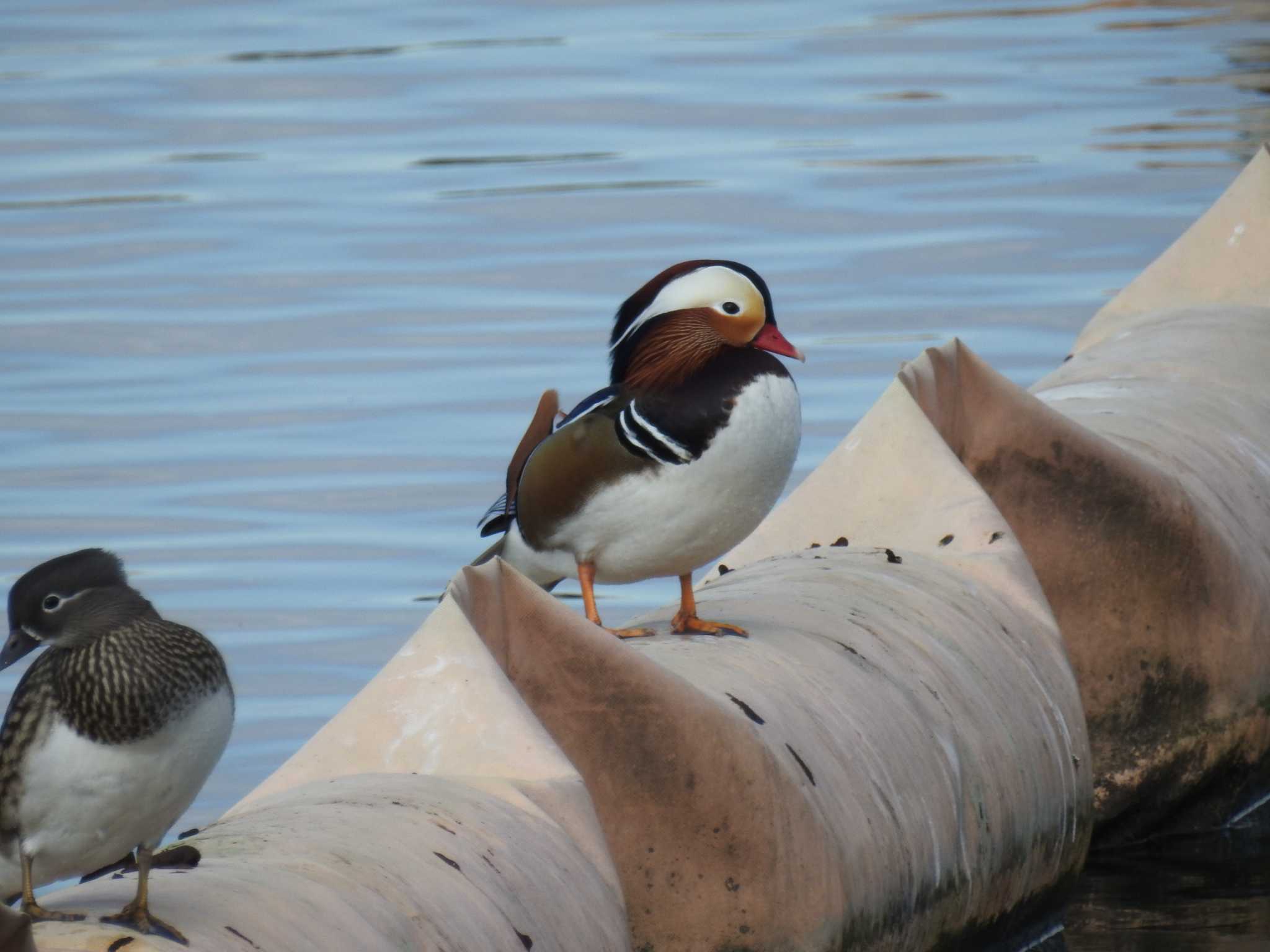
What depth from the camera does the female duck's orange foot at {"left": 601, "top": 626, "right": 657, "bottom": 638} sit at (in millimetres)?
4180

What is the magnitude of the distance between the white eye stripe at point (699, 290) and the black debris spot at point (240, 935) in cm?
175

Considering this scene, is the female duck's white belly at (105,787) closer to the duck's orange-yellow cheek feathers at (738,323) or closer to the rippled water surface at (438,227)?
the duck's orange-yellow cheek feathers at (738,323)

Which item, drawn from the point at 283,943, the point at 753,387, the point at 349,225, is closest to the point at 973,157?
the point at 349,225

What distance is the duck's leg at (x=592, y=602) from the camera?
420 cm

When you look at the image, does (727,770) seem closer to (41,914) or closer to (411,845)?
(411,845)

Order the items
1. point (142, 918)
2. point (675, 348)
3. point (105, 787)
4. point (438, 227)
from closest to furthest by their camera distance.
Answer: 1. point (142, 918)
2. point (105, 787)
3. point (675, 348)
4. point (438, 227)

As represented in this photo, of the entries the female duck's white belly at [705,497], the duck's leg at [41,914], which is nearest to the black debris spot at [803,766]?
the female duck's white belly at [705,497]

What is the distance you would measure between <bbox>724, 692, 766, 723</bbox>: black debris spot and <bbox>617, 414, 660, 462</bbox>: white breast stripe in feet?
1.75

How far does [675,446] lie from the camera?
4.16 metres

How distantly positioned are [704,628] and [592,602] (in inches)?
10.2

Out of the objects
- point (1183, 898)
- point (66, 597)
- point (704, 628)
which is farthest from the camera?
point (1183, 898)

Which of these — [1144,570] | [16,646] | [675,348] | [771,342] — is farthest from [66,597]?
[1144,570]

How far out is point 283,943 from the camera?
2.84 meters

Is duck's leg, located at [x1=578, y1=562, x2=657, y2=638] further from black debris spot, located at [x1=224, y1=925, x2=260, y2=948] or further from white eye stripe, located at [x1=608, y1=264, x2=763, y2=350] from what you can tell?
black debris spot, located at [x1=224, y1=925, x2=260, y2=948]
